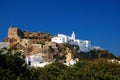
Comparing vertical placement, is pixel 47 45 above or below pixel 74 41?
below

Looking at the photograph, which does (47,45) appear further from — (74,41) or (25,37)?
(74,41)

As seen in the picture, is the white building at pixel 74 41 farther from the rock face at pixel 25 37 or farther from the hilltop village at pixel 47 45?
the rock face at pixel 25 37

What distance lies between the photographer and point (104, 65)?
6078cm

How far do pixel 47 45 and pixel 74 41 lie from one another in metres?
14.1

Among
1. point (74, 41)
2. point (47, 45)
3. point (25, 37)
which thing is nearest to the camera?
point (47, 45)

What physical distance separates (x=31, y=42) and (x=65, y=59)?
11378 mm

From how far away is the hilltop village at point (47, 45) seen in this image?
114562 millimetres

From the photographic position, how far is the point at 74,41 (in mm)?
129250

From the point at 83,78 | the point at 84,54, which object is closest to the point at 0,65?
the point at 83,78

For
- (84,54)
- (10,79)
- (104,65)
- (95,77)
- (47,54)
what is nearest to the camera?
(10,79)

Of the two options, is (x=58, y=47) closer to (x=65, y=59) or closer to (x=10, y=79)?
(x=65, y=59)

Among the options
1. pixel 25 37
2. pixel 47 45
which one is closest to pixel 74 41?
pixel 47 45

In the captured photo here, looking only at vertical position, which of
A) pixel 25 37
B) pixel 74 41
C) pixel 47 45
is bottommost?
pixel 47 45

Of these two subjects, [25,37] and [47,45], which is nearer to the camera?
[47,45]
